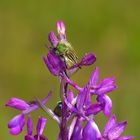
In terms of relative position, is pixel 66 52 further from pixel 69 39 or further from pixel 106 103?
pixel 69 39

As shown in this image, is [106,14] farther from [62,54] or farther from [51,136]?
[62,54]

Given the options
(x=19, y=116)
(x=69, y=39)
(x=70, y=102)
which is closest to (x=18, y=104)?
(x=19, y=116)

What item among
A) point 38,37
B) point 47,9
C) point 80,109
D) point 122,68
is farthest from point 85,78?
point 80,109

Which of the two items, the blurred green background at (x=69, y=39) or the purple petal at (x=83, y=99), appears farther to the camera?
the blurred green background at (x=69, y=39)

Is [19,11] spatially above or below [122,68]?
above

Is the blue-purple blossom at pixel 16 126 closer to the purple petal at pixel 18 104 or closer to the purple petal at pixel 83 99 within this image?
the purple petal at pixel 18 104

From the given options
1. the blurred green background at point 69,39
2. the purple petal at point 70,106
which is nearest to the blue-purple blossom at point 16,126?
the purple petal at point 70,106
